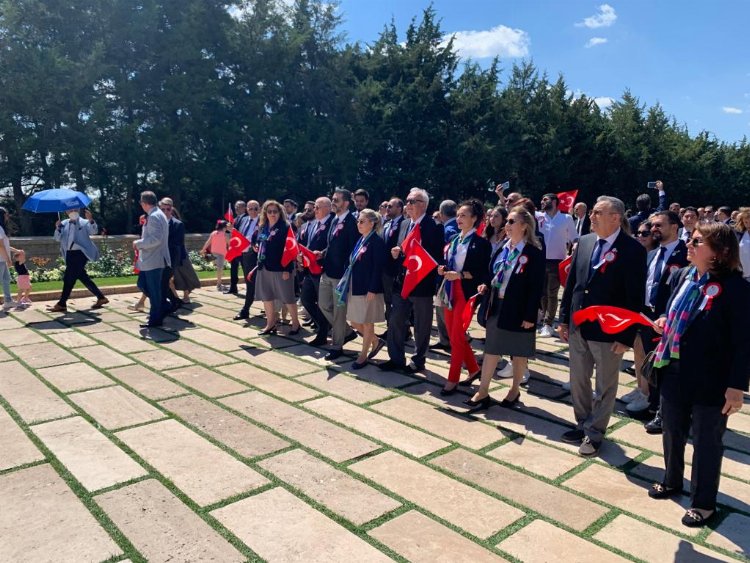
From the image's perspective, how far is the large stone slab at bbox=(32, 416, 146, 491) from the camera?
3.51 metres

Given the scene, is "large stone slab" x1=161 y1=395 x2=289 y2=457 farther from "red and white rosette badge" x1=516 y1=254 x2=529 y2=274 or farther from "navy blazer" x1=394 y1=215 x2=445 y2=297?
"red and white rosette badge" x1=516 y1=254 x2=529 y2=274

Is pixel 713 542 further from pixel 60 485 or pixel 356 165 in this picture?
pixel 356 165

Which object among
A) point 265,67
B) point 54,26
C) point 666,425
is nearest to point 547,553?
point 666,425

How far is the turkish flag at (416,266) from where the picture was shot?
5.52 m

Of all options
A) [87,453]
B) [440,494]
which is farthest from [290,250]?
[440,494]

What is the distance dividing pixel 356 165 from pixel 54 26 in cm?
1362

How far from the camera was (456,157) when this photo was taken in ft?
89.6

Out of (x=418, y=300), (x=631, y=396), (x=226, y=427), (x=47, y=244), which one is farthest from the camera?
(x=47, y=244)

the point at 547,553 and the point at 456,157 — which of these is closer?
the point at 547,553

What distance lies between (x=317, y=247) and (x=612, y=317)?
4.20m

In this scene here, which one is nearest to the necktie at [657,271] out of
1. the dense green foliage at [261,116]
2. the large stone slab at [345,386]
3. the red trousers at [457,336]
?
the red trousers at [457,336]

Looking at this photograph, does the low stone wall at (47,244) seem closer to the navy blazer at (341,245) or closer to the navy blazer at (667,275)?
the navy blazer at (341,245)

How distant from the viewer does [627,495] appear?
3.37 meters

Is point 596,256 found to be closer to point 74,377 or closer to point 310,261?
point 310,261
